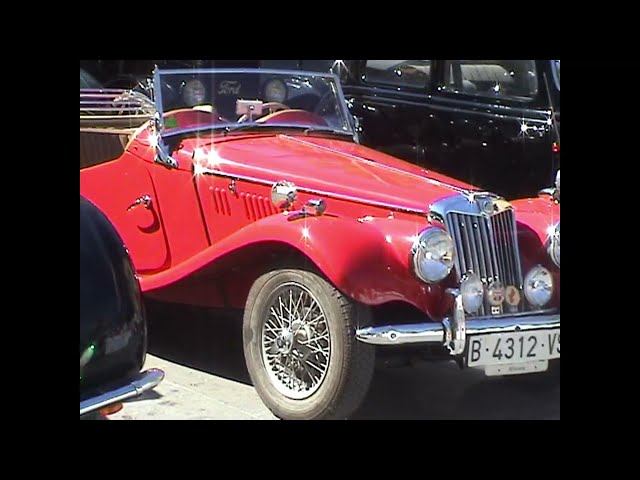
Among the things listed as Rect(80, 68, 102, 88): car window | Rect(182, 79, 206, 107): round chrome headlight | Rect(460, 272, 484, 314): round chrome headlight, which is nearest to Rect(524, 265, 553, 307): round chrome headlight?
Rect(460, 272, 484, 314): round chrome headlight

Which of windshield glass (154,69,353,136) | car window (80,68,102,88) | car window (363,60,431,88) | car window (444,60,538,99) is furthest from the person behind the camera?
car window (363,60,431,88)

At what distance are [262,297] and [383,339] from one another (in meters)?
0.66

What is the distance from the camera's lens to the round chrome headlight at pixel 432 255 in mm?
3295

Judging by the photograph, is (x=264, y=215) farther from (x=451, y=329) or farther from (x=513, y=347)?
(x=513, y=347)

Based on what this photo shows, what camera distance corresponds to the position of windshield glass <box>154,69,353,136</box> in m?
4.29

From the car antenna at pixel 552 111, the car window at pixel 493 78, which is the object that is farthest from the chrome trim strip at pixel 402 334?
the car antenna at pixel 552 111

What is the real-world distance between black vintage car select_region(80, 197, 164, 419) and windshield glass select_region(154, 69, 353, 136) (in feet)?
6.19

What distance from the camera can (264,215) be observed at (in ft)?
13.0

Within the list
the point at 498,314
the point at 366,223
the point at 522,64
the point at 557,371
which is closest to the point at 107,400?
the point at 366,223

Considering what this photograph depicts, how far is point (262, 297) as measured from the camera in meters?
3.55

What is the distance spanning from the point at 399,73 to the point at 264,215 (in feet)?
8.66

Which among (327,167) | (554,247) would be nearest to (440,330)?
(554,247)

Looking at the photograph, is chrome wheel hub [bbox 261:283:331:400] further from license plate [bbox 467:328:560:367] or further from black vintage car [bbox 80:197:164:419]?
black vintage car [bbox 80:197:164:419]
